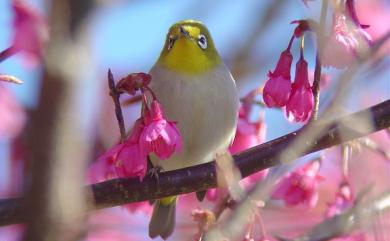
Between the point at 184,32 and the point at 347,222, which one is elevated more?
the point at 184,32

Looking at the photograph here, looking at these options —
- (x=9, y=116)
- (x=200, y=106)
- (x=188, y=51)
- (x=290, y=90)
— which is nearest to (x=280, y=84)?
(x=290, y=90)

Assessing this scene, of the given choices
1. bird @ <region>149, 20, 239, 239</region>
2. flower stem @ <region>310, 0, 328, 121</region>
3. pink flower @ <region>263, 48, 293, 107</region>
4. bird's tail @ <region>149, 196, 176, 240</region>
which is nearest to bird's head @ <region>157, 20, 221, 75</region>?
bird @ <region>149, 20, 239, 239</region>

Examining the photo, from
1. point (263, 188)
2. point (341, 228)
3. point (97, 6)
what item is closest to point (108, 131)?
point (341, 228)

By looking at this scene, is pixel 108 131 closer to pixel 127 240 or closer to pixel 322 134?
pixel 127 240

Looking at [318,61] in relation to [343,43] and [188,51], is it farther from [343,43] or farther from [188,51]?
[188,51]

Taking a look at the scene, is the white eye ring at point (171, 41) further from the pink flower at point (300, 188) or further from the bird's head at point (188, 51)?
the pink flower at point (300, 188)

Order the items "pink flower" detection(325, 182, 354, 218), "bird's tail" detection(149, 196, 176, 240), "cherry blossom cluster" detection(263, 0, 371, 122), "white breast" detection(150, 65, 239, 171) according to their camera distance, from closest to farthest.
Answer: "cherry blossom cluster" detection(263, 0, 371, 122)
"pink flower" detection(325, 182, 354, 218)
"white breast" detection(150, 65, 239, 171)
"bird's tail" detection(149, 196, 176, 240)

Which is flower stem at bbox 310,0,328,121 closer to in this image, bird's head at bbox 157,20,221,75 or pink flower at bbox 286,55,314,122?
pink flower at bbox 286,55,314,122
